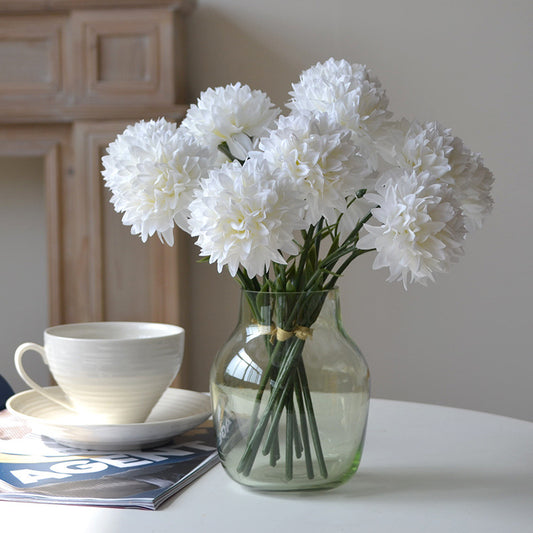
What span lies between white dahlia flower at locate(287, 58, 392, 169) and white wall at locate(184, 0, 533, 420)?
65.6 inches

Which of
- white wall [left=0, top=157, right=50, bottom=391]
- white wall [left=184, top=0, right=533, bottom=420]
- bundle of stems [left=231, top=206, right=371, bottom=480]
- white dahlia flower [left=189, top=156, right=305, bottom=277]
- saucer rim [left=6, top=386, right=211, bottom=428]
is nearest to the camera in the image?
white dahlia flower [left=189, top=156, right=305, bottom=277]

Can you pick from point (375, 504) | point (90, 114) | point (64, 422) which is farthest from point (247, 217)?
point (90, 114)

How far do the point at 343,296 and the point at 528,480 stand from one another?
161cm

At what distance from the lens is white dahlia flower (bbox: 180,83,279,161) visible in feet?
2.86

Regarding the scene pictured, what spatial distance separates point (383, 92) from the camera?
2.70ft

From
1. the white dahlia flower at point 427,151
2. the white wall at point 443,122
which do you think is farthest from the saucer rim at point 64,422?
the white wall at point 443,122

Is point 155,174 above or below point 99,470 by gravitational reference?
above

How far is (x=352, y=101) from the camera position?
0.78 metres

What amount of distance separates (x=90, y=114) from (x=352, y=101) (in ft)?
5.44

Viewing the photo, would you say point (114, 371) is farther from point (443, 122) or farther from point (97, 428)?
point (443, 122)

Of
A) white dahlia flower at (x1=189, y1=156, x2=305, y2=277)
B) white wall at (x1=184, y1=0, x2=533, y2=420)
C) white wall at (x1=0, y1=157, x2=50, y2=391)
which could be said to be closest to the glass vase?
white dahlia flower at (x1=189, y1=156, x2=305, y2=277)

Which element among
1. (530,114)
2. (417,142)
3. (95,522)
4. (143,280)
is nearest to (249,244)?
(417,142)

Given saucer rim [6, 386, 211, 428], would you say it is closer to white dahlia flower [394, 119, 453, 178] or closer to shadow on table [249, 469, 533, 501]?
shadow on table [249, 469, 533, 501]

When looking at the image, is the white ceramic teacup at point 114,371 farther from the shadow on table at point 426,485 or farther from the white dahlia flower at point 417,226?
the white dahlia flower at point 417,226
